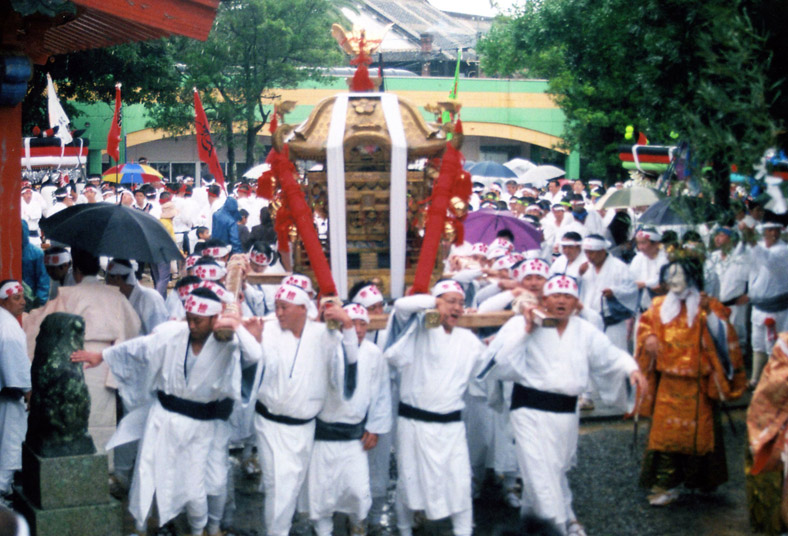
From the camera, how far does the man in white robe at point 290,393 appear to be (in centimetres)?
609

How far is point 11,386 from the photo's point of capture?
6.55m

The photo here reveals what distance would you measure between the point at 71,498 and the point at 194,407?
3.09 ft

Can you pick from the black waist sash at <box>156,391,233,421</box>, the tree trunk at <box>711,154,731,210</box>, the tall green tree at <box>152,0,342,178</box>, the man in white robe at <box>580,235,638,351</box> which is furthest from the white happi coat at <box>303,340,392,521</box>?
the tall green tree at <box>152,0,342,178</box>

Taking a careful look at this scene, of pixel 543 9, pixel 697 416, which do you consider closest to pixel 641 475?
pixel 697 416

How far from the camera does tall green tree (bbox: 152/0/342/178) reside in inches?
883

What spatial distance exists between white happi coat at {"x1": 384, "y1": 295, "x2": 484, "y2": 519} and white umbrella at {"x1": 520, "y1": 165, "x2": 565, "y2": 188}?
47.0ft

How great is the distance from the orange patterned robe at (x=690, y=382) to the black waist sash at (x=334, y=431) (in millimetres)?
2402

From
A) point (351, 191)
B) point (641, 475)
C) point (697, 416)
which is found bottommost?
point (641, 475)

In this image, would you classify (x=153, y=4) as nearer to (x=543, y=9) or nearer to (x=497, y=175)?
(x=543, y=9)

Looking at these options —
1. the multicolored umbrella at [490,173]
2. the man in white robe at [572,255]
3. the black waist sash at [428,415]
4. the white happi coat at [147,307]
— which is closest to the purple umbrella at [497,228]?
the man in white robe at [572,255]

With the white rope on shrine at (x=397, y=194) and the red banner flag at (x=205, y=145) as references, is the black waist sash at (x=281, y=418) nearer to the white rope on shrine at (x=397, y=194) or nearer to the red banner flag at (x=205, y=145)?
the white rope on shrine at (x=397, y=194)

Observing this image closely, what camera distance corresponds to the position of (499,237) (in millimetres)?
9977

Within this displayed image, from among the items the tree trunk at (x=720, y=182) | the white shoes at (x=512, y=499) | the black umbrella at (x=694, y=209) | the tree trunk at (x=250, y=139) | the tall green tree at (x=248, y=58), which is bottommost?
the white shoes at (x=512, y=499)

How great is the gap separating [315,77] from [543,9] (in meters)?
9.68
